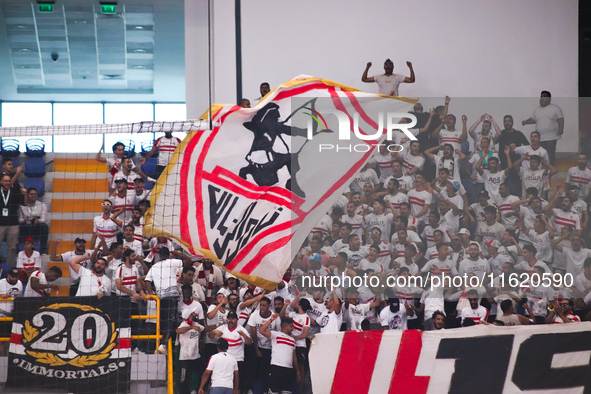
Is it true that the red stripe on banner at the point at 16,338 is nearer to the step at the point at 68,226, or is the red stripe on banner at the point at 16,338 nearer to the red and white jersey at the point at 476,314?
the step at the point at 68,226

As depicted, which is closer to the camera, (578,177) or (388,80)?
(578,177)

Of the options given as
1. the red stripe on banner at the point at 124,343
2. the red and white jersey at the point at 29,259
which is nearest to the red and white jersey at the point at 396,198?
the red stripe on banner at the point at 124,343

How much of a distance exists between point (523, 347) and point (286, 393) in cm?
303

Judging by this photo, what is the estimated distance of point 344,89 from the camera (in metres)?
9.86

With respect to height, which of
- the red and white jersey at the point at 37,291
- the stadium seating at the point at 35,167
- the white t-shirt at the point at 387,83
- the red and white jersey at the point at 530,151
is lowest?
the red and white jersey at the point at 37,291

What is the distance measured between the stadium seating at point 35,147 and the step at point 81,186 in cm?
74

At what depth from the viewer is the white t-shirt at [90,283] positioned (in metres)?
10.1

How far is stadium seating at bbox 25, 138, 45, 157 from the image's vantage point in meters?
13.7

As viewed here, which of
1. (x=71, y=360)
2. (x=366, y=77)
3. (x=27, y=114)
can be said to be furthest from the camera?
(x=27, y=114)

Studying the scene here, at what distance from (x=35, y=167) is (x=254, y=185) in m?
6.17

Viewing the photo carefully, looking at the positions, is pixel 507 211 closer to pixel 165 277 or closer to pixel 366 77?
pixel 366 77

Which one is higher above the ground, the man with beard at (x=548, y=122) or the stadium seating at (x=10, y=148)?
the man with beard at (x=548, y=122)

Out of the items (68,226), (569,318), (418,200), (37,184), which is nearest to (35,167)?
(37,184)

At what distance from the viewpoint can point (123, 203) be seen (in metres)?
12.0
